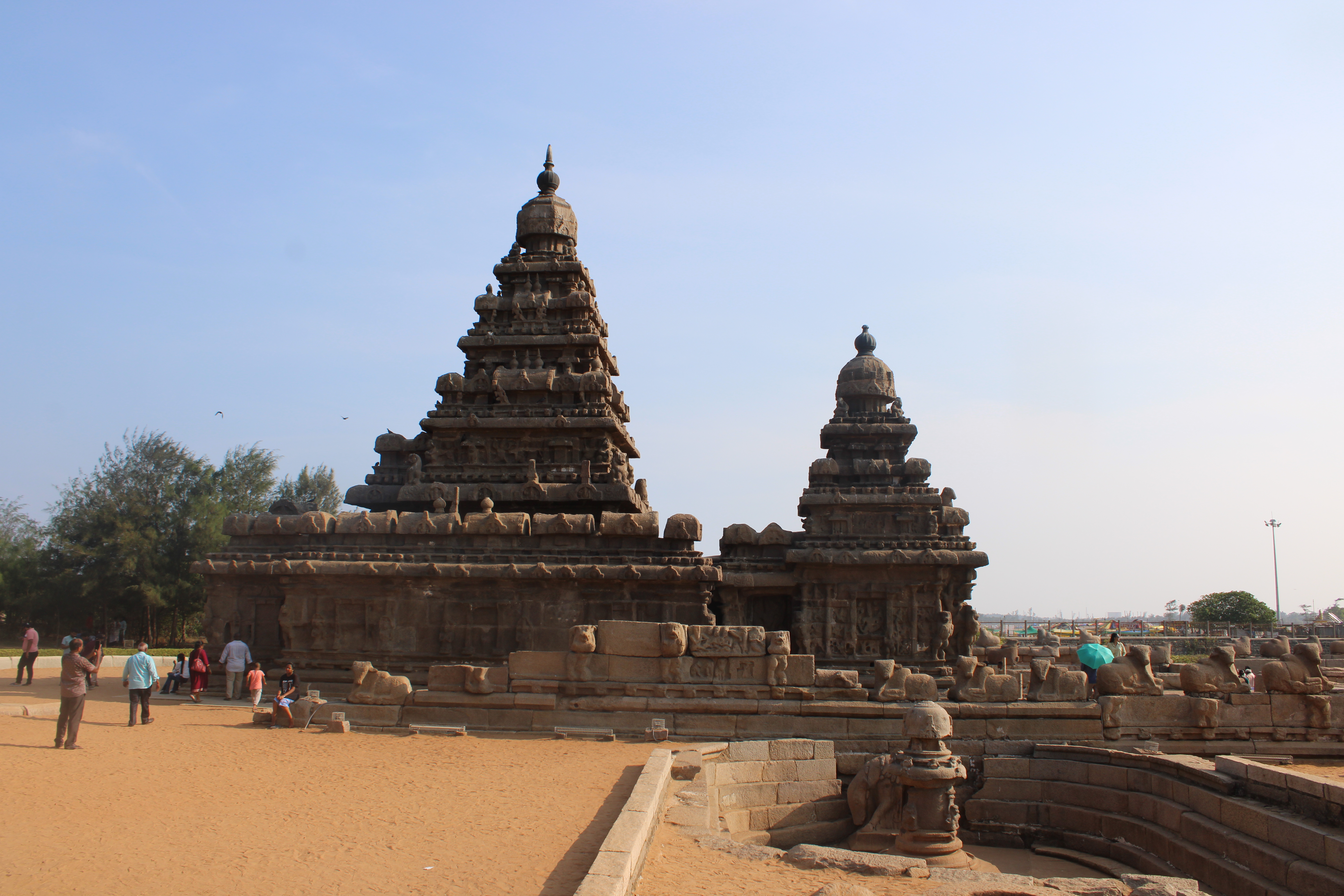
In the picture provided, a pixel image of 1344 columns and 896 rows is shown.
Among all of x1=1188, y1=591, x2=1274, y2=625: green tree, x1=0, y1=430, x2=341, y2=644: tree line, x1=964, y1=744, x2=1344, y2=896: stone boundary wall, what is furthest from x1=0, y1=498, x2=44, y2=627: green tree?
x1=1188, y1=591, x2=1274, y2=625: green tree

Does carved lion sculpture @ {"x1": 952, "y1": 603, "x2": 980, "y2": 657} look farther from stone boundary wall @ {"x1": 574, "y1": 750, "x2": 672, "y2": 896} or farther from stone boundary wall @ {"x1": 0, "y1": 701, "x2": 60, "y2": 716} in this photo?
stone boundary wall @ {"x1": 0, "y1": 701, "x2": 60, "y2": 716}

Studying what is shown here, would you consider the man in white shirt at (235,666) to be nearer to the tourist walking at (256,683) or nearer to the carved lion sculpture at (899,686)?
the tourist walking at (256,683)

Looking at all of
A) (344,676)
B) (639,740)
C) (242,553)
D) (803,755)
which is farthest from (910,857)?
(242,553)

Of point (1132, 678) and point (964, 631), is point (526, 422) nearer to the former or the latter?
point (964, 631)

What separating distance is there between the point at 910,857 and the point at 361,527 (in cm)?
1440

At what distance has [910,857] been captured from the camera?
909cm

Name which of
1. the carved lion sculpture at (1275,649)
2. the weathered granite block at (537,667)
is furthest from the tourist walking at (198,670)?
the carved lion sculpture at (1275,649)

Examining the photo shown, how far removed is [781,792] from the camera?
12.4m

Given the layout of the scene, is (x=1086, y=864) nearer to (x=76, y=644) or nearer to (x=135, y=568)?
(x=76, y=644)

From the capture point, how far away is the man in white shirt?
18219 millimetres

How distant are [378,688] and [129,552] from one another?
2845cm

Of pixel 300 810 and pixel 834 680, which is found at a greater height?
pixel 834 680

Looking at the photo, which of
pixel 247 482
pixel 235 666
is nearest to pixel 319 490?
pixel 247 482

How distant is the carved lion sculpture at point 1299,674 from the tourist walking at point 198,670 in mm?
18812
